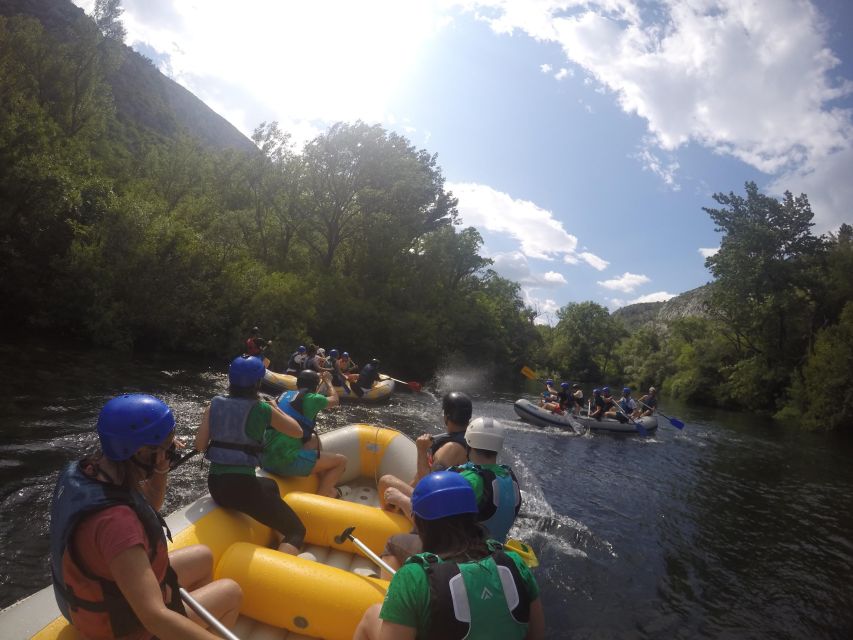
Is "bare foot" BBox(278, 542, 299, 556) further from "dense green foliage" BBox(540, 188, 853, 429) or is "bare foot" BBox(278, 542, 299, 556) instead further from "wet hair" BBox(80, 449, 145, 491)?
"dense green foliage" BBox(540, 188, 853, 429)

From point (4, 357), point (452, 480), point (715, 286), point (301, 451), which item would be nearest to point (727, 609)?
point (301, 451)

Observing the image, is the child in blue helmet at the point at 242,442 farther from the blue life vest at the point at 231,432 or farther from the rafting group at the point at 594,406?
the rafting group at the point at 594,406

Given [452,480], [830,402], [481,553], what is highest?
[830,402]

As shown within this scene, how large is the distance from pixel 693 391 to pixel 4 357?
116ft

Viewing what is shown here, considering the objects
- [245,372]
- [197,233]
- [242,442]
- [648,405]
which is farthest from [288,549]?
[197,233]

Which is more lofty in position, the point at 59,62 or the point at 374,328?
the point at 59,62

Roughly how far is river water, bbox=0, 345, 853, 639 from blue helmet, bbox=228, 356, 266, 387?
2.21 meters

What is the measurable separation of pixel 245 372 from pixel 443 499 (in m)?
2.12

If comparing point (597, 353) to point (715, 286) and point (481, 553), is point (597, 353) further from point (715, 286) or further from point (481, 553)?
point (481, 553)

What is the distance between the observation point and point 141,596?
5.41 feet

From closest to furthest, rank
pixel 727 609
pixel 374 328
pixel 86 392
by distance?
pixel 727 609, pixel 86 392, pixel 374 328

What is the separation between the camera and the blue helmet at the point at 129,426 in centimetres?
181

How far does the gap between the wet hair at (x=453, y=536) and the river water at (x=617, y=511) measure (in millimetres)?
3342

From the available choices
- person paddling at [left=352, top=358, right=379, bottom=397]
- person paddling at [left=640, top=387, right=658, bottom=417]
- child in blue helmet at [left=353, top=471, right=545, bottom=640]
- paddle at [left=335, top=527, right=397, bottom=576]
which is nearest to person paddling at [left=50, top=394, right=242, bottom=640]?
child in blue helmet at [left=353, top=471, right=545, bottom=640]
